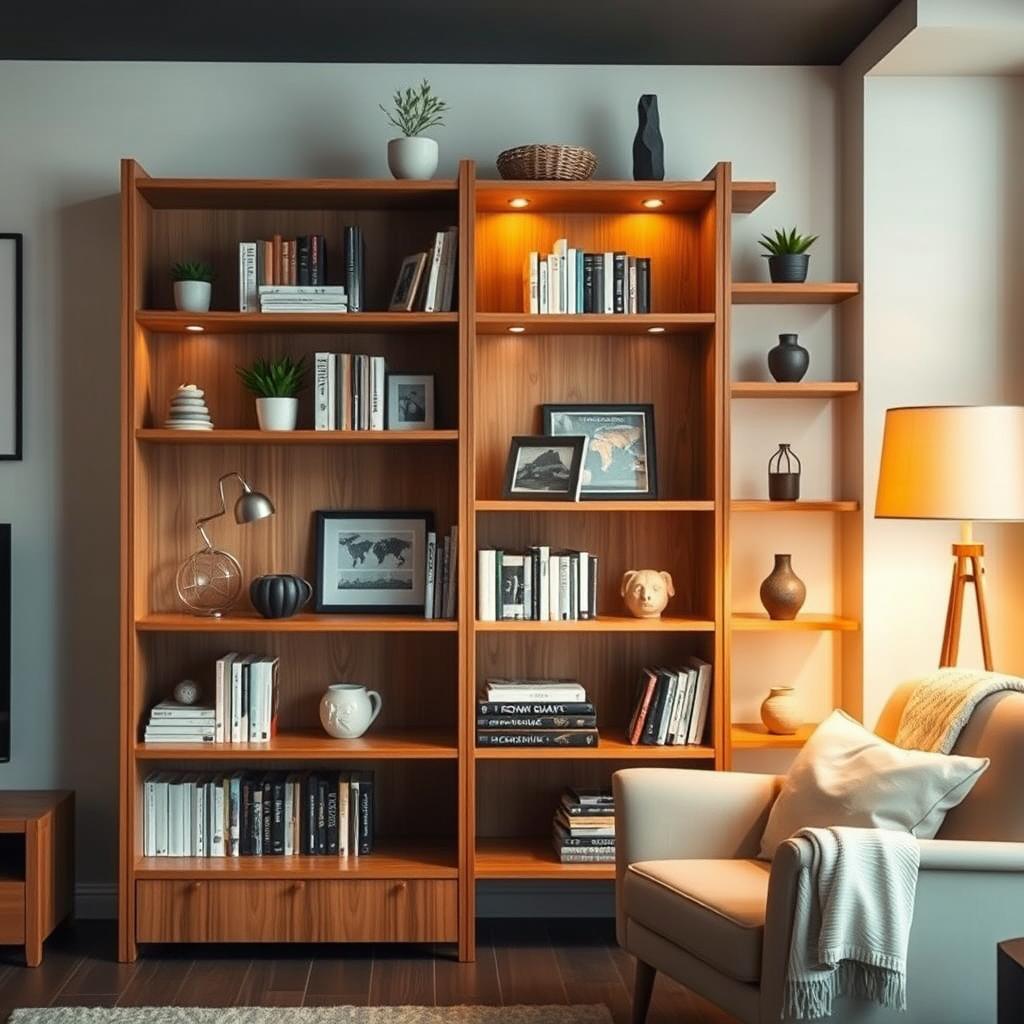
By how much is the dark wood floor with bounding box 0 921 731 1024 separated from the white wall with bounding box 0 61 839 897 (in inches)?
19.2

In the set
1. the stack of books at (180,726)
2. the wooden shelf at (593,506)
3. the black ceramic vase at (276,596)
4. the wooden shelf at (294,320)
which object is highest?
the wooden shelf at (294,320)

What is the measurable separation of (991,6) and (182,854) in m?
3.28

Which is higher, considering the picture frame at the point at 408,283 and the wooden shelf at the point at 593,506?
the picture frame at the point at 408,283

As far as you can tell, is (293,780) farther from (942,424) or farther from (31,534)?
(942,424)

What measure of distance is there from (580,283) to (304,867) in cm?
186

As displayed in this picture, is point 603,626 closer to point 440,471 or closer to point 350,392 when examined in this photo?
point 440,471

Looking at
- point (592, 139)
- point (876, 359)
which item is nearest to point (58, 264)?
point (592, 139)

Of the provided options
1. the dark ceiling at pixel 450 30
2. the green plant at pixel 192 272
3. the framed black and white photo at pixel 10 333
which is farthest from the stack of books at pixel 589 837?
the dark ceiling at pixel 450 30

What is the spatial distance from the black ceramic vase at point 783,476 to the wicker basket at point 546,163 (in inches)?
41.5

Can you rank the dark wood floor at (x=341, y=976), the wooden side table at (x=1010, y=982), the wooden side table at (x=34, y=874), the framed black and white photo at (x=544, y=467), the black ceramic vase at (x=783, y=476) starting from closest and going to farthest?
the wooden side table at (x=1010, y=982) → the dark wood floor at (x=341, y=976) → the wooden side table at (x=34, y=874) → the framed black and white photo at (x=544, y=467) → the black ceramic vase at (x=783, y=476)

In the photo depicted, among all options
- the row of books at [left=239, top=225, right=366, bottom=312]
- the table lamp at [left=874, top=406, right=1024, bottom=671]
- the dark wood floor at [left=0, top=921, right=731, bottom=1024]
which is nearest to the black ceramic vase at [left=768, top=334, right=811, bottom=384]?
the table lamp at [left=874, top=406, right=1024, bottom=671]

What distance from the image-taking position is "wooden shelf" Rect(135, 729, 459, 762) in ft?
11.9

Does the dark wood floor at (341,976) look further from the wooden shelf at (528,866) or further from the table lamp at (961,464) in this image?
the table lamp at (961,464)

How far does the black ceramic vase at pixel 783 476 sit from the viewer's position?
3916mm
